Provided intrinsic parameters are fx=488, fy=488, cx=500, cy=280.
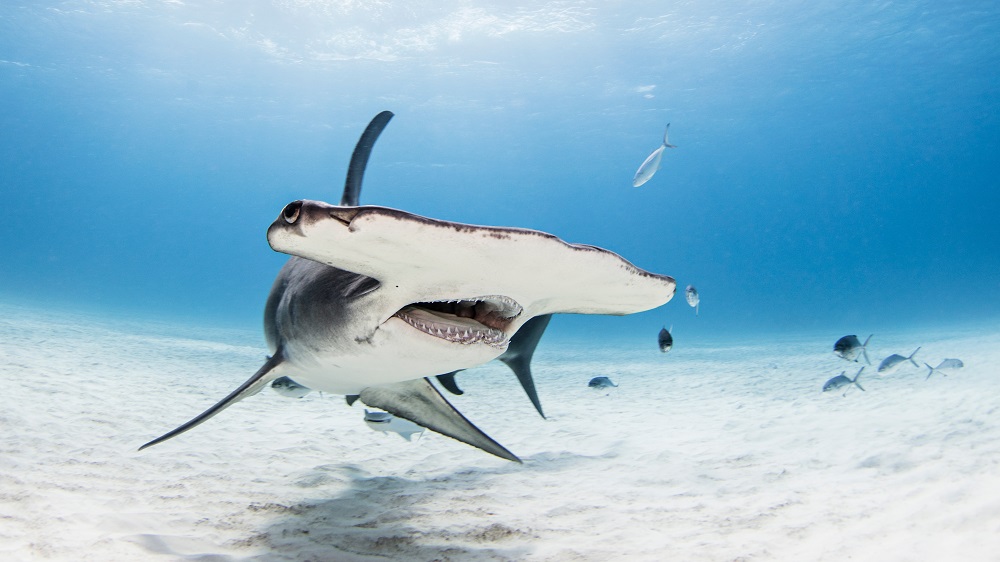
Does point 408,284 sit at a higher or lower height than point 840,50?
lower

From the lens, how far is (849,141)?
61219 mm

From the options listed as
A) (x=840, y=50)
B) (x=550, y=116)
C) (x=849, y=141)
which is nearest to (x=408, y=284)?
(x=840, y=50)

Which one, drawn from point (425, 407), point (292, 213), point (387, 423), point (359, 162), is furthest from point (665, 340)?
point (292, 213)

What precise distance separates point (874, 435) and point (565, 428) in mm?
3580

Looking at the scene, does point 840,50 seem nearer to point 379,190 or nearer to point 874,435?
point 874,435

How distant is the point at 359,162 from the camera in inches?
152

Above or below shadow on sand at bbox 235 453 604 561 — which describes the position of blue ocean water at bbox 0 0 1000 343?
above

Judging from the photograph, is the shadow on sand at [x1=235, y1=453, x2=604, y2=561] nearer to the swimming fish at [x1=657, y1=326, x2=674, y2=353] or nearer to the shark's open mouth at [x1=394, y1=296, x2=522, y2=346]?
the shark's open mouth at [x1=394, y1=296, x2=522, y2=346]

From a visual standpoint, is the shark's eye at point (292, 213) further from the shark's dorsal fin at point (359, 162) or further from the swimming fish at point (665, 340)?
the swimming fish at point (665, 340)

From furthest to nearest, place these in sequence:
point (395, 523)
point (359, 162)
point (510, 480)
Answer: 1. point (510, 480)
2. point (359, 162)
3. point (395, 523)

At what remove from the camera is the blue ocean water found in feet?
92.5

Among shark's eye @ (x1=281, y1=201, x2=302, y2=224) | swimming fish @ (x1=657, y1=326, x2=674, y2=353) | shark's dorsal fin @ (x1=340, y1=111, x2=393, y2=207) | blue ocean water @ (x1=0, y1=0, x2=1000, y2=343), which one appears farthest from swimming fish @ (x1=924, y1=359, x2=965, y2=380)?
blue ocean water @ (x1=0, y1=0, x2=1000, y2=343)

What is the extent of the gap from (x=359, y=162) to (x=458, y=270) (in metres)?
2.52

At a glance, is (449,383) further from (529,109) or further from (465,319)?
(529,109)
